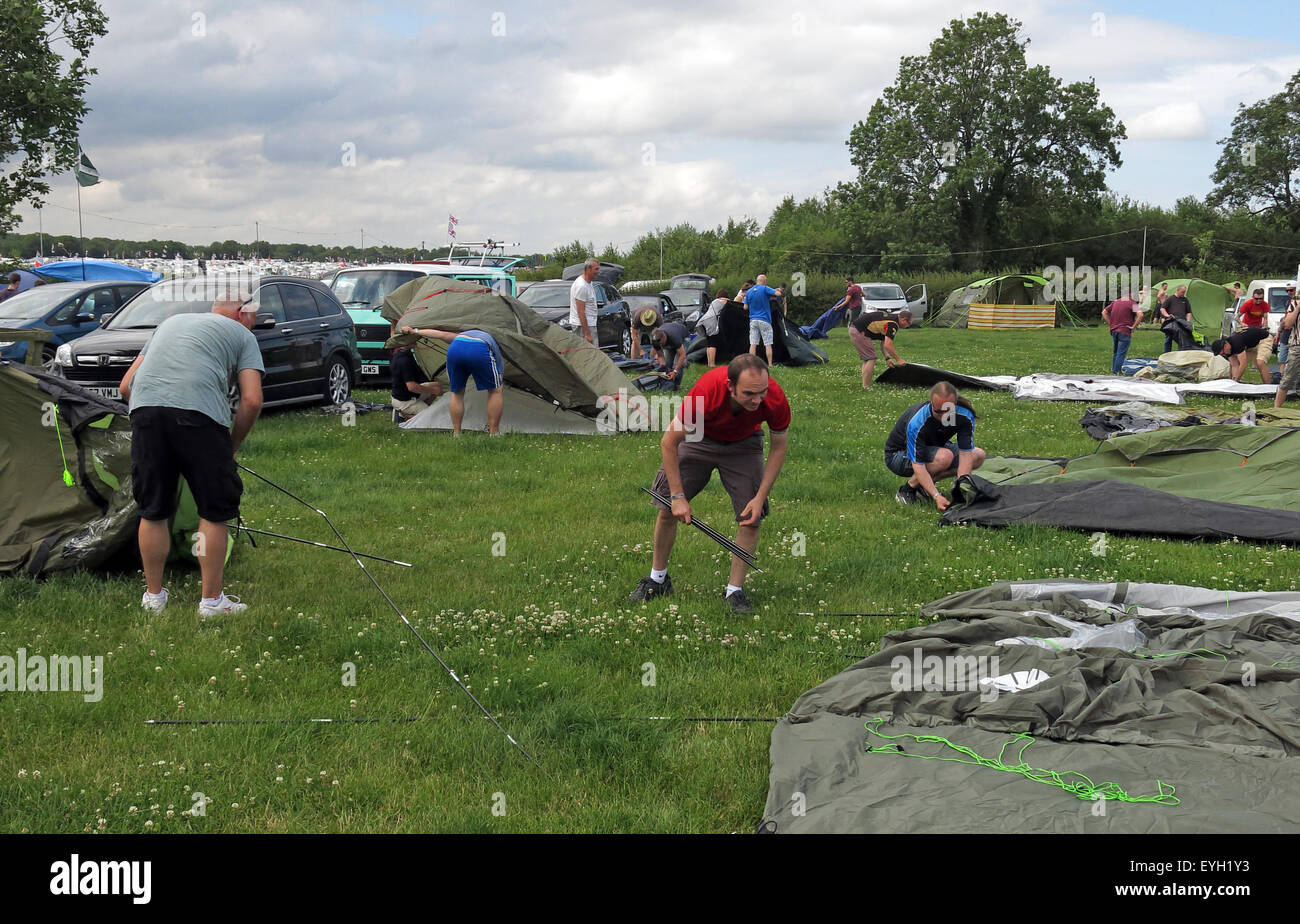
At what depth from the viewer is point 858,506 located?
8.93 m

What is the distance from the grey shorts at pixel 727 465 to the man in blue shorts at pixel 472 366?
5726mm

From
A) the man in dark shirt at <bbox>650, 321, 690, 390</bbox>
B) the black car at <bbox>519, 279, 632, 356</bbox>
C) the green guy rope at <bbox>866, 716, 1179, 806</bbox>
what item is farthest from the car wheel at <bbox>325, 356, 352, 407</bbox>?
the green guy rope at <bbox>866, 716, 1179, 806</bbox>

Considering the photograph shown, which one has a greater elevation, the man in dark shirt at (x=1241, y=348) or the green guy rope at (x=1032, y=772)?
the man in dark shirt at (x=1241, y=348)

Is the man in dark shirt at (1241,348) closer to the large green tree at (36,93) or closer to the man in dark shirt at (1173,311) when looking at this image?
the man in dark shirt at (1173,311)

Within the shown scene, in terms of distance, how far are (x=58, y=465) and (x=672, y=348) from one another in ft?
34.9

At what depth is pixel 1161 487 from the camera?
8.98 m

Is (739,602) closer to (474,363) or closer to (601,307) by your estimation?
(474,363)

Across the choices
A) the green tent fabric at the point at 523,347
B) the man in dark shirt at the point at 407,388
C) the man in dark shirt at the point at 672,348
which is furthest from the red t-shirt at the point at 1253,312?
the man in dark shirt at the point at 407,388

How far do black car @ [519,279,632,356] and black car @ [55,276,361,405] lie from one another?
600 centimetres

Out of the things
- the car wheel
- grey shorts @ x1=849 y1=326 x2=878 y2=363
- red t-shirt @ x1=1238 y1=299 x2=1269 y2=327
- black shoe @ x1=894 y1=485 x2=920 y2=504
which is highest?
red t-shirt @ x1=1238 y1=299 x2=1269 y2=327

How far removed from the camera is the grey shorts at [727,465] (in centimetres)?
625

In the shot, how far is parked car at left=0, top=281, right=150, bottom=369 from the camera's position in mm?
14281

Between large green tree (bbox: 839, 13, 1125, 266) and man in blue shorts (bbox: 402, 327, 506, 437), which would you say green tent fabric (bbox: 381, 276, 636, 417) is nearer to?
man in blue shorts (bbox: 402, 327, 506, 437)
